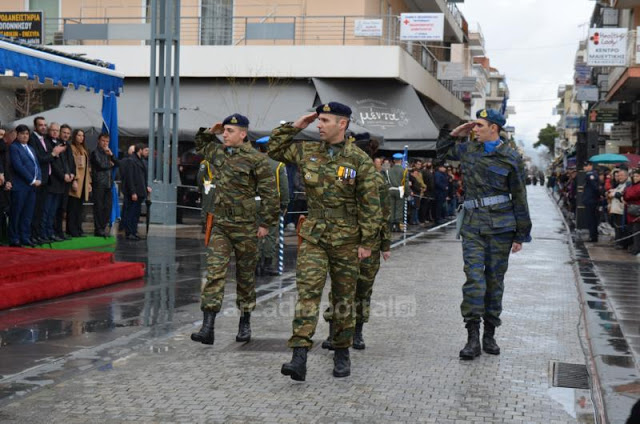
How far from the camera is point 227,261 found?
7.85 meters

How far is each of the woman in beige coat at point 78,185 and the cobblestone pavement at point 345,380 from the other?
6.29m

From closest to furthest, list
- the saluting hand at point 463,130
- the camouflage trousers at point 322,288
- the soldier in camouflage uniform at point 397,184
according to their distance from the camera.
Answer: the camouflage trousers at point 322,288 → the saluting hand at point 463,130 → the soldier in camouflage uniform at point 397,184

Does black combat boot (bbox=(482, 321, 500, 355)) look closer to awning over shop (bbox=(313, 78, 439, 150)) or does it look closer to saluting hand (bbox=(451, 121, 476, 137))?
saluting hand (bbox=(451, 121, 476, 137))

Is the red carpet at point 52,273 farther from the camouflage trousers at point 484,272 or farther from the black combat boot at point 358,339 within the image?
the camouflage trousers at point 484,272

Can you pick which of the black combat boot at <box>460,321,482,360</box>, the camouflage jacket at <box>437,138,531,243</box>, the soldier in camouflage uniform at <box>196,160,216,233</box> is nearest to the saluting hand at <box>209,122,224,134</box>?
the camouflage jacket at <box>437,138,531,243</box>

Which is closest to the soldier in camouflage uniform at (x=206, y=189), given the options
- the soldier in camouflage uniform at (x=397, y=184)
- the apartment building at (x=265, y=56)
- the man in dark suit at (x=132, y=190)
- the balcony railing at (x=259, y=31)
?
the man in dark suit at (x=132, y=190)

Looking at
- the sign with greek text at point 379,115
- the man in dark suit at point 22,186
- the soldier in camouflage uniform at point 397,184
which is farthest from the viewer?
the sign with greek text at point 379,115

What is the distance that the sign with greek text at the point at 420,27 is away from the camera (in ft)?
99.5

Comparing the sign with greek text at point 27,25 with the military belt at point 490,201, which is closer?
the military belt at point 490,201

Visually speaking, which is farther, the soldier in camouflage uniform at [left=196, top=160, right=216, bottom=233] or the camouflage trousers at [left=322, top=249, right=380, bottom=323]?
the soldier in camouflage uniform at [left=196, top=160, right=216, bottom=233]

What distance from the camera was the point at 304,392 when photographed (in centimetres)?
619

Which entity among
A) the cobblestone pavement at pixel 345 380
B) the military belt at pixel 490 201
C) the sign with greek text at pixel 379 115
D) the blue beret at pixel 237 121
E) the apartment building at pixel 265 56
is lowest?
the cobblestone pavement at pixel 345 380

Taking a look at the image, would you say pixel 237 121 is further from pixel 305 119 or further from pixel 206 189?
pixel 206 189

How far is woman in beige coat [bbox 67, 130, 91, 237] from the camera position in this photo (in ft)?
49.7
